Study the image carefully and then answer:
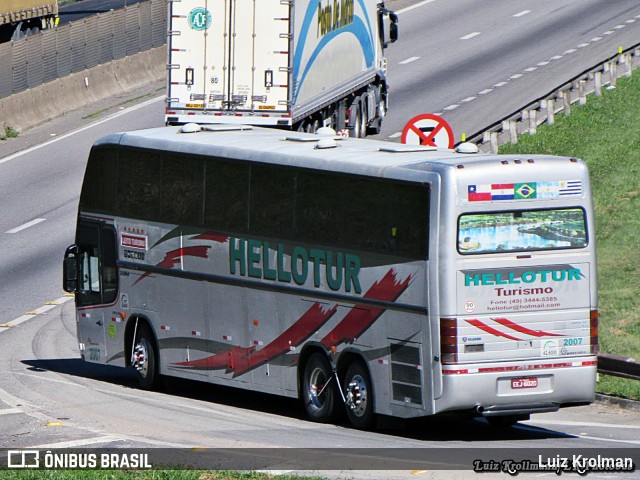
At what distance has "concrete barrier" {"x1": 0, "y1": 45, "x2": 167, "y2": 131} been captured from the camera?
4216 centimetres

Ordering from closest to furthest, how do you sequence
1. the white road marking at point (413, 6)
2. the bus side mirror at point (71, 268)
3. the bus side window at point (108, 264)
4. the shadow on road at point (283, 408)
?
the shadow on road at point (283, 408), the bus side window at point (108, 264), the bus side mirror at point (71, 268), the white road marking at point (413, 6)

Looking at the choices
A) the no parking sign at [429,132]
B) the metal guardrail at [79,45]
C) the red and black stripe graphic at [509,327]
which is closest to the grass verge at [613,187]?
the red and black stripe graphic at [509,327]

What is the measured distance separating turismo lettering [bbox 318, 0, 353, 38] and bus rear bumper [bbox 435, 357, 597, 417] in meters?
19.2

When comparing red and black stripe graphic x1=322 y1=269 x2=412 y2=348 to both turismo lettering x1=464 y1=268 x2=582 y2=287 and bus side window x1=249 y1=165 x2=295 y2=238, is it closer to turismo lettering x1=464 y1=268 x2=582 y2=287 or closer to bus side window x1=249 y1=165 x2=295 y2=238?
turismo lettering x1=464 y1=268 x2=582 y2=287

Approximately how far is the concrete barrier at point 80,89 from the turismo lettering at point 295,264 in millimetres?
23745

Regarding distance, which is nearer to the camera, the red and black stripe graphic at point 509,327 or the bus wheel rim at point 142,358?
the red and black stripe graphic at point 509,327

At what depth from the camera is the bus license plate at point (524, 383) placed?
16406 millimetres

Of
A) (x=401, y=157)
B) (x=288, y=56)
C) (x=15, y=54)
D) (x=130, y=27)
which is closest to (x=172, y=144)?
(x=401, y=157)

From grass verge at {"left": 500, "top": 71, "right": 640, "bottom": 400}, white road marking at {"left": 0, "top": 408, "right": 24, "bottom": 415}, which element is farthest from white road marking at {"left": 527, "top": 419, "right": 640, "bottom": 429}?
white road marking at {"left": 0, "top": 408, "right": 24, "bottom": 415}

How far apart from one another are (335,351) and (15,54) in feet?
88.2

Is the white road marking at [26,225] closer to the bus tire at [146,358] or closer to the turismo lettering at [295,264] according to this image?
the bus tire at [146,358]

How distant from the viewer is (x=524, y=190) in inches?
647

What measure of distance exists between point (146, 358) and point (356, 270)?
512 centimetres

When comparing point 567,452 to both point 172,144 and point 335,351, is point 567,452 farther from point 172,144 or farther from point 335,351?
point 172,144
